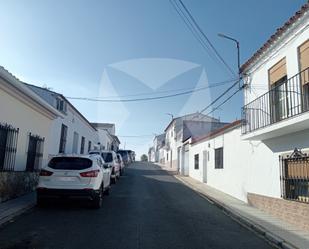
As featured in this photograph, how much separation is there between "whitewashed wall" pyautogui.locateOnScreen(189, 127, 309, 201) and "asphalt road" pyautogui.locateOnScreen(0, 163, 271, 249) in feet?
7.15

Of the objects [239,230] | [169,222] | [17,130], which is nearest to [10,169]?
[17,130]

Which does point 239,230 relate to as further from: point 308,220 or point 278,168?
point 278,168

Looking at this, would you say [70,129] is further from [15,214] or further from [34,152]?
[15,214]

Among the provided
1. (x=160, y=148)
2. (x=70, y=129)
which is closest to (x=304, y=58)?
(x=70, y=129)

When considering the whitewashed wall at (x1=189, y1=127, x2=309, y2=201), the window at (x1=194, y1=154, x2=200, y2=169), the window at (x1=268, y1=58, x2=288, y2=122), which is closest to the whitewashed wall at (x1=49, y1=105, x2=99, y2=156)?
the window at (x1=194, y1=154, x2=200, y2=169)

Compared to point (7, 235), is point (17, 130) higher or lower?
higher

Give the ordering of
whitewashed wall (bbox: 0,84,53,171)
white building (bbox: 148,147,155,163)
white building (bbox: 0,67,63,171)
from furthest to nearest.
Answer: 1. white building (bbox: 148,147,155,163)
2. whitewashed wall (bbox: 0,84,53,171)
3. white building (bbox: 0,67,63,171)

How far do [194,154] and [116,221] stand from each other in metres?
18.9

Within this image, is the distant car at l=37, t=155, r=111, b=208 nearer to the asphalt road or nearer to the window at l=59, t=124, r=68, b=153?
the asphalt road

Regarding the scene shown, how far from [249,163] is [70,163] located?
737 centimetres

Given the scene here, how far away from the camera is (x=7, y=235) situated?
289 inches

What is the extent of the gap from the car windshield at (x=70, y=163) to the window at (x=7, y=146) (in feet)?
5.23

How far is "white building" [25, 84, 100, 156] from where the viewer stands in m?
19.6

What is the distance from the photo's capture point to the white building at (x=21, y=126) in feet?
36.1
